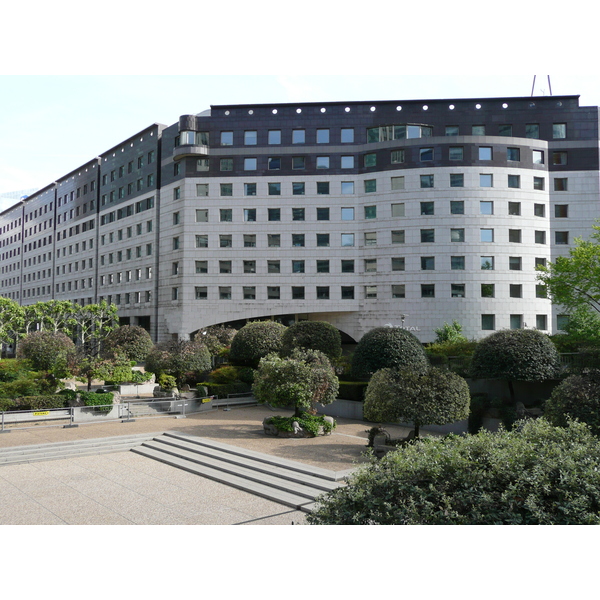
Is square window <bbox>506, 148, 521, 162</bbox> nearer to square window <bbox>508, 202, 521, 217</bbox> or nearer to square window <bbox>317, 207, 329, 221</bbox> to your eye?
square window <bbox>508, 202, 521, 217</bbox>

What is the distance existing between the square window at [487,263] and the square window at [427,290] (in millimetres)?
4300

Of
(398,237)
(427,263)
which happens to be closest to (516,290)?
(427,263)

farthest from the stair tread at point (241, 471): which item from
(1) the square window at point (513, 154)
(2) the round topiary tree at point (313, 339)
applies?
(1) the square window at point (513, 154)

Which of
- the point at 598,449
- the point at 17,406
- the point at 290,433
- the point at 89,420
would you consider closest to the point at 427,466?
the point at 598,449

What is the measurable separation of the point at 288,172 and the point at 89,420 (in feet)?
99.6

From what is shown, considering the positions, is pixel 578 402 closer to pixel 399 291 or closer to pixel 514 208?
pixel 399 291

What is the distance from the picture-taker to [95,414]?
75.9 feet

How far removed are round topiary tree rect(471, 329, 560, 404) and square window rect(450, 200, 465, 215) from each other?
24.3 m

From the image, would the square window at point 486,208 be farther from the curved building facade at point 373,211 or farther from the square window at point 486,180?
the square window at point 486,180

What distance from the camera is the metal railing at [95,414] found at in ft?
70.8

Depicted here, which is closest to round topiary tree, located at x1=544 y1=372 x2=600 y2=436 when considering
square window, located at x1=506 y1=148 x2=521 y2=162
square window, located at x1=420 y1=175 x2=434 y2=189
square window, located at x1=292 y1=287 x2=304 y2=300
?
square window, located at x1=420 y1=175 x2=434 y2=189

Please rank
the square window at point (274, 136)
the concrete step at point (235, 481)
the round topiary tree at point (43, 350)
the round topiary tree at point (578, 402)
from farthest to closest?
the square window at point (274, 136) < the round topiary tree at point (43, 350) < the round topiary tree at point (578, 402) < the concrete step at point (235, 481)

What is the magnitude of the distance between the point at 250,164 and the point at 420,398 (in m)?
35.4

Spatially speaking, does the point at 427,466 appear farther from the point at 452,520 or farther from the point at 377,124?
the point at 377,124
